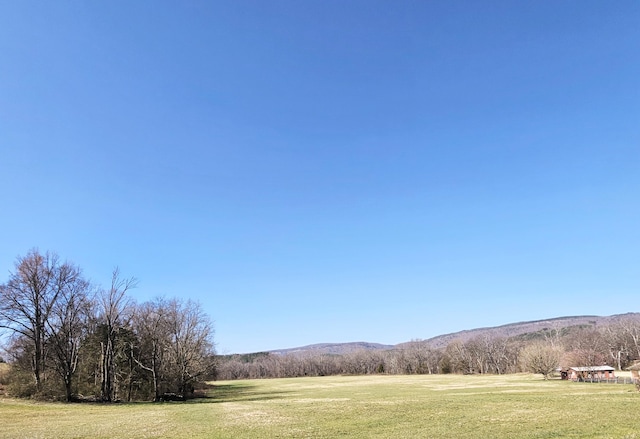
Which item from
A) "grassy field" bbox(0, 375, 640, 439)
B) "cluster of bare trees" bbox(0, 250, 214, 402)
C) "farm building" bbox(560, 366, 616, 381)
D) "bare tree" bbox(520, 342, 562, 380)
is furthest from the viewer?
"bare tree" bbox(520, 342, 562, 380)

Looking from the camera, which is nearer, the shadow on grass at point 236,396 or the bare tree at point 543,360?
the shadow on grass at point 236,396

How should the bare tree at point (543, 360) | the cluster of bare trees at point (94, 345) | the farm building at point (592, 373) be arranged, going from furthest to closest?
the bare tree at point (543, 360)
the farm building at point (592, 373)
the cluster of bare trees at point (94, 345)

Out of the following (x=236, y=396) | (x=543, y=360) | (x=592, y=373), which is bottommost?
(x=592, y=373)

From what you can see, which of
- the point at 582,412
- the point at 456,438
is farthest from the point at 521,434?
the point at 582,412

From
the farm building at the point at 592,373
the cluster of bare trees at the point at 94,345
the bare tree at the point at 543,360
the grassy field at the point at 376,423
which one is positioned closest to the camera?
the grassy field at the point at 376,423

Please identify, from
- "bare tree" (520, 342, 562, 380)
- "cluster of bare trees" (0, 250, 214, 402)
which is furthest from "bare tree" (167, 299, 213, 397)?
"bare tree" (520, 342, 562, 380)

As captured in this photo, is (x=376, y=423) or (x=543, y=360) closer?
(x=376, y=423)

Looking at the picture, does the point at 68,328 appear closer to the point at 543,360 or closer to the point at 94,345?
the point at 94,345

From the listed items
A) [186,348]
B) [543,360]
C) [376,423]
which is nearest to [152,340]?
[186,348]

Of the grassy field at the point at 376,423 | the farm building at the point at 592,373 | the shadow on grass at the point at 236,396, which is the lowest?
the farm building at the point at 592,373

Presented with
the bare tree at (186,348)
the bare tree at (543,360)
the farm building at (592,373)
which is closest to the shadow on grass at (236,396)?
the bare tree at (186,348)

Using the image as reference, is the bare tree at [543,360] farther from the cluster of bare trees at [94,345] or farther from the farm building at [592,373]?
the cluster of bare trees at [94,345]

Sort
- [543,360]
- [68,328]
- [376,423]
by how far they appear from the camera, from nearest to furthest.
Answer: [376,423], [68,328], [543,360]

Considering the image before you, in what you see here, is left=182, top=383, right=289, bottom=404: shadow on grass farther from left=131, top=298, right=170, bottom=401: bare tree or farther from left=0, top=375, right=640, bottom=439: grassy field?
left=0, top=375, right=640, bottom=439: grassy field
